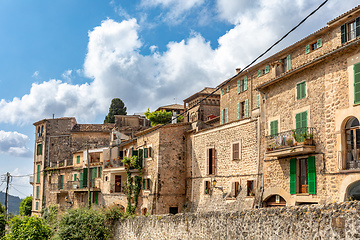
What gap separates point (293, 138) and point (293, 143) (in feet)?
0.84

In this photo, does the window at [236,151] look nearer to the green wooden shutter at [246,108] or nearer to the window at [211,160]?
the window at [211,160]

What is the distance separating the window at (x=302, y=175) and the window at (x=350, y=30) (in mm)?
7524

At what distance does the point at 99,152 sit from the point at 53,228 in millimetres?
19475

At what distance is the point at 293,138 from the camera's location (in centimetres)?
1867

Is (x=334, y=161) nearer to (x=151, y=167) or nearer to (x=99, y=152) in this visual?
(x=151, y=167)

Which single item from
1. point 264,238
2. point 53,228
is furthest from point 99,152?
point 264,238

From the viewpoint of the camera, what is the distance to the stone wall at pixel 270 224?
349 inches

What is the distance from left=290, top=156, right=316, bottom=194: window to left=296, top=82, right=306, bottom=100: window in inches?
116

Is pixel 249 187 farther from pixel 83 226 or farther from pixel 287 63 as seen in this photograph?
pixel 287 63

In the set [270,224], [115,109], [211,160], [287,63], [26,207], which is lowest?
[26,207]

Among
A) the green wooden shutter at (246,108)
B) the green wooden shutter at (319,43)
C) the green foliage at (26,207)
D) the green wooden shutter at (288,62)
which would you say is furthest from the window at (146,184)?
the green foliage at (26,207)

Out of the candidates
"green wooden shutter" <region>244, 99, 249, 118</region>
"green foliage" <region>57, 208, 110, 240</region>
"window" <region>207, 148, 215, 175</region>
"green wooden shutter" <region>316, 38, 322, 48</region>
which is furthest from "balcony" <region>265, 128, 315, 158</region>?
"green wooden shutter" <region>244, 99, 249, 118</region>

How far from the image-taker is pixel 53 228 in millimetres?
25984

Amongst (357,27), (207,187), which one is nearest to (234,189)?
(207,187)
